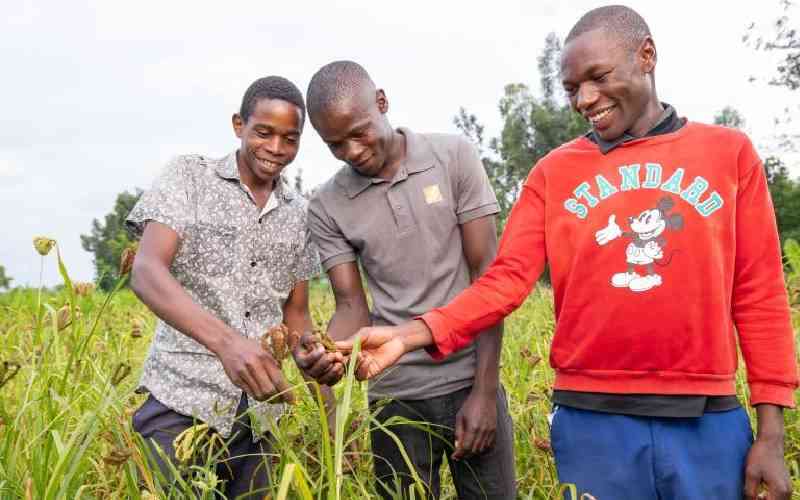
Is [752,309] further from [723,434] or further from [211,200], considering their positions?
[211,200]

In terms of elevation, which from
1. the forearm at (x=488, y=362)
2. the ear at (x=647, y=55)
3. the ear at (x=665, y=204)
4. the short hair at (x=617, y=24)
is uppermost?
the short hair at (x=617, y=24)

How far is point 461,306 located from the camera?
1965 millimetres

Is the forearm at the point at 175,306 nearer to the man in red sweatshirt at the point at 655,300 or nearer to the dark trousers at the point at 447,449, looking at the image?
the man in red sweatshirt at the point at 655,300

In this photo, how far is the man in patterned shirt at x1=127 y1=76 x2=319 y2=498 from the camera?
2.25 m

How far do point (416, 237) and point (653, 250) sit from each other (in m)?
0.75

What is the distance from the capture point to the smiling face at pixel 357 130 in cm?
222

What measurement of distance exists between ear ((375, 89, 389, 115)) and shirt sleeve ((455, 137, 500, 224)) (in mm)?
259

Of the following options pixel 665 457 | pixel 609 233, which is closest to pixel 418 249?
pixel 609 233

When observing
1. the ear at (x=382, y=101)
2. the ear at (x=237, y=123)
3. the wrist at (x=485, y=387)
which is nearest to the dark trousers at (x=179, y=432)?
the wrist at (x=485, y=387)

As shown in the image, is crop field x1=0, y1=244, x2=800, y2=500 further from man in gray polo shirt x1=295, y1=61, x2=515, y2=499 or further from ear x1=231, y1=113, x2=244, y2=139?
ear x1=231, y1=113, x2=244, y2=139

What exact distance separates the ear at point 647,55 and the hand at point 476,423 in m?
0.95

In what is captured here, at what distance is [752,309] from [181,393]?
1.50 meters

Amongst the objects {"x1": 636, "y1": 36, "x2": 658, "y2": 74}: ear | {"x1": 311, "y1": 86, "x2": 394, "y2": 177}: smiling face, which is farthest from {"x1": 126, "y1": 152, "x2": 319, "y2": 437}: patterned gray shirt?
{"x1": 636, "y1": 36, "x2": 658, "y2": 74}: ear

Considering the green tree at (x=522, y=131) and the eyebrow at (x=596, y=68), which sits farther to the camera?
the green tree at (x=522, y=131)
